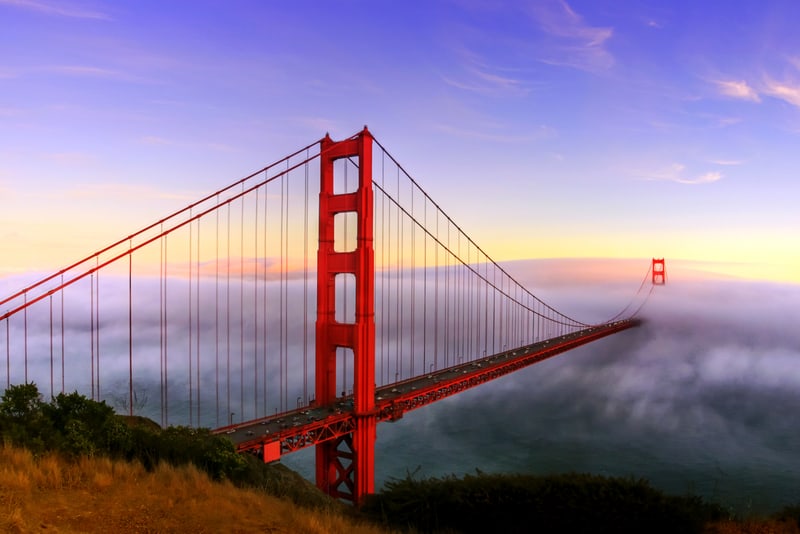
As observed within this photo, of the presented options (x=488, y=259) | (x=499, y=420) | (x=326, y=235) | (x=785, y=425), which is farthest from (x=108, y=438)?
(x=785, y=425)

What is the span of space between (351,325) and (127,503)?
14.7 meters

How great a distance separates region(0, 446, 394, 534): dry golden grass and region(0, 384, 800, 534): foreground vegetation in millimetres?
18

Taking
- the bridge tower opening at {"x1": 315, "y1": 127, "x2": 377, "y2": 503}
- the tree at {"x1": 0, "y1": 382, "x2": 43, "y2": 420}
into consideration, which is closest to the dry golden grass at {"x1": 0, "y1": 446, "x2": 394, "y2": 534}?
the tree at {"x1": 0, "y1": 382, "x2": 43, "y2": 420}

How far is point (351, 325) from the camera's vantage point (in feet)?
70.6

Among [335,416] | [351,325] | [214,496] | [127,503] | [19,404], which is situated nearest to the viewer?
[127,503]

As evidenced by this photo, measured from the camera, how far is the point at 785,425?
55.4 meters

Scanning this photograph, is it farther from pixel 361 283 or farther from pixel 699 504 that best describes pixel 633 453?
pixel 699 504

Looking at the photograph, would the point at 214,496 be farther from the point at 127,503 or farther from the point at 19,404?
the point at 19,404

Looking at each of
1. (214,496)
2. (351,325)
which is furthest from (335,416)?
(214,496)

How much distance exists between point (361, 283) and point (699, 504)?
14.3 metres

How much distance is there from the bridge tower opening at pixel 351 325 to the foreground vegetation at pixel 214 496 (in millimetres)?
10150

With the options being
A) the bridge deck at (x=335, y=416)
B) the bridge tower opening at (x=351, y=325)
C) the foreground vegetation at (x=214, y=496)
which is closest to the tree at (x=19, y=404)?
the foreground vegetation at (x=214, y=496)

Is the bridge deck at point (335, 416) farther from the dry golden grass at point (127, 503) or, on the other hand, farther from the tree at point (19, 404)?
the dry golden grass at point (127, 503)

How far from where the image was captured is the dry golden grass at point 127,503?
6.27 m
